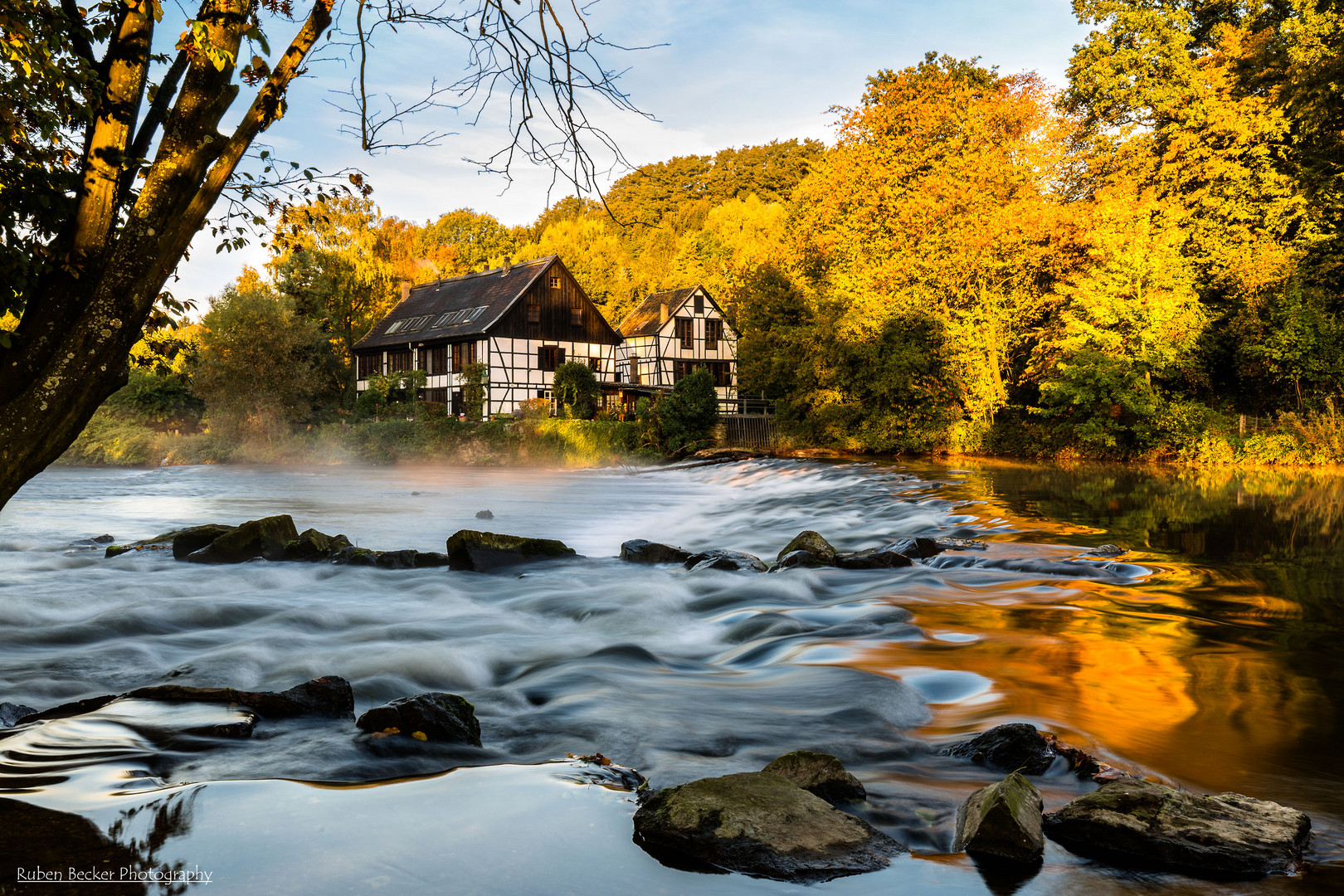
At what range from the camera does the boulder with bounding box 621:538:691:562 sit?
1273cm

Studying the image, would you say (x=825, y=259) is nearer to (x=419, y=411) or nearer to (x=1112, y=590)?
(x=419, y=411)

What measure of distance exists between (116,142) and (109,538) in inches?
542

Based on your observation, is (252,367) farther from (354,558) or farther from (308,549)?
(354,558)


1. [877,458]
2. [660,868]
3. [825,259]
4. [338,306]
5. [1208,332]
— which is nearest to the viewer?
[660,868]

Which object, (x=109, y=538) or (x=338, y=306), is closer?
(x=109, y=538)


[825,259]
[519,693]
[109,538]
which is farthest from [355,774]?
[825,259]

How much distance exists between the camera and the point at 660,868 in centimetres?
363

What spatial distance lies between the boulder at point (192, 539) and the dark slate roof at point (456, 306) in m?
36.3

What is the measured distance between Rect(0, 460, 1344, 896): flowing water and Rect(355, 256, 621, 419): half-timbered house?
1351 inches

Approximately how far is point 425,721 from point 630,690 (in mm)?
2021

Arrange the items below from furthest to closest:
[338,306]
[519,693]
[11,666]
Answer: [338,306]
[11,666]
[519,693]

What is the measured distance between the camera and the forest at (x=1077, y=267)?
29.2m

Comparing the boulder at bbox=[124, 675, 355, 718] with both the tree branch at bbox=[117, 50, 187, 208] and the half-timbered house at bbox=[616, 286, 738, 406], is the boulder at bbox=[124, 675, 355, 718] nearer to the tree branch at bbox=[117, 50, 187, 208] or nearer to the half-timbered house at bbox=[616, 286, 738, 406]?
the tree branch at bbox=[117, 50, 187, 208]

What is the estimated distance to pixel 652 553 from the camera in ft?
42.2
